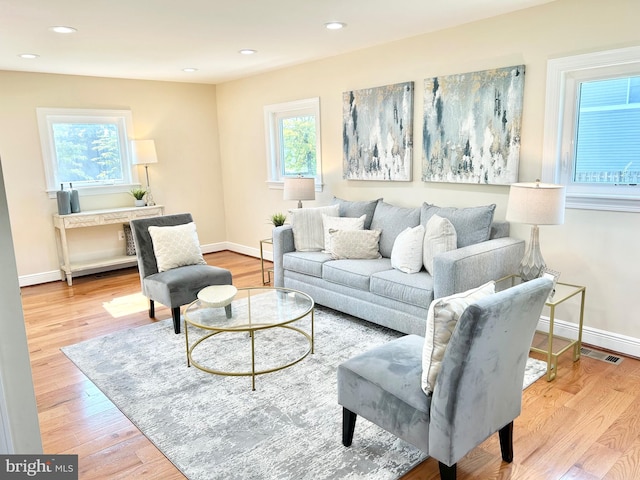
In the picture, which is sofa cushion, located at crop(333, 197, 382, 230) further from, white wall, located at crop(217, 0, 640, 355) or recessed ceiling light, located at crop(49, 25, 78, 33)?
recessed ceiling light, located at crop(49, 25, 78, 33)

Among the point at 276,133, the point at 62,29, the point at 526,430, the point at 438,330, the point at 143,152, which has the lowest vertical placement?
the point at 526,430

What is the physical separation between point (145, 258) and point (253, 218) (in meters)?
2.46

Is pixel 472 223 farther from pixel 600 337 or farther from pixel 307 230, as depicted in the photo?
pixel 307 230

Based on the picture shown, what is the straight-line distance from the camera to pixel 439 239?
3396 millimetres

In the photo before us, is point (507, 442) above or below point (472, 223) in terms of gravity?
below

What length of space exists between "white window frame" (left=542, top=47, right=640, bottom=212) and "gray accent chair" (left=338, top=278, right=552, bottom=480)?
5.19 feet

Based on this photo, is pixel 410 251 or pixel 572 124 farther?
pixel 410 251

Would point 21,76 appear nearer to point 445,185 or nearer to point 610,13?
point 445,185

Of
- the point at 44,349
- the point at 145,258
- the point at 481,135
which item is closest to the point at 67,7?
the point at 145,258

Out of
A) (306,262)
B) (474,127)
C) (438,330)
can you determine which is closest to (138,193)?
(306,262)

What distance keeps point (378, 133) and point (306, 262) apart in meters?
1.42

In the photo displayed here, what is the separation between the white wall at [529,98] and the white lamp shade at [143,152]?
1.93 m

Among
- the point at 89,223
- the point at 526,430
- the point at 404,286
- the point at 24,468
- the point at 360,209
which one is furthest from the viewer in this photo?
the point at 89,223

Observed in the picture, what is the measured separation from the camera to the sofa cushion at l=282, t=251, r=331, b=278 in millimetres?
4055
